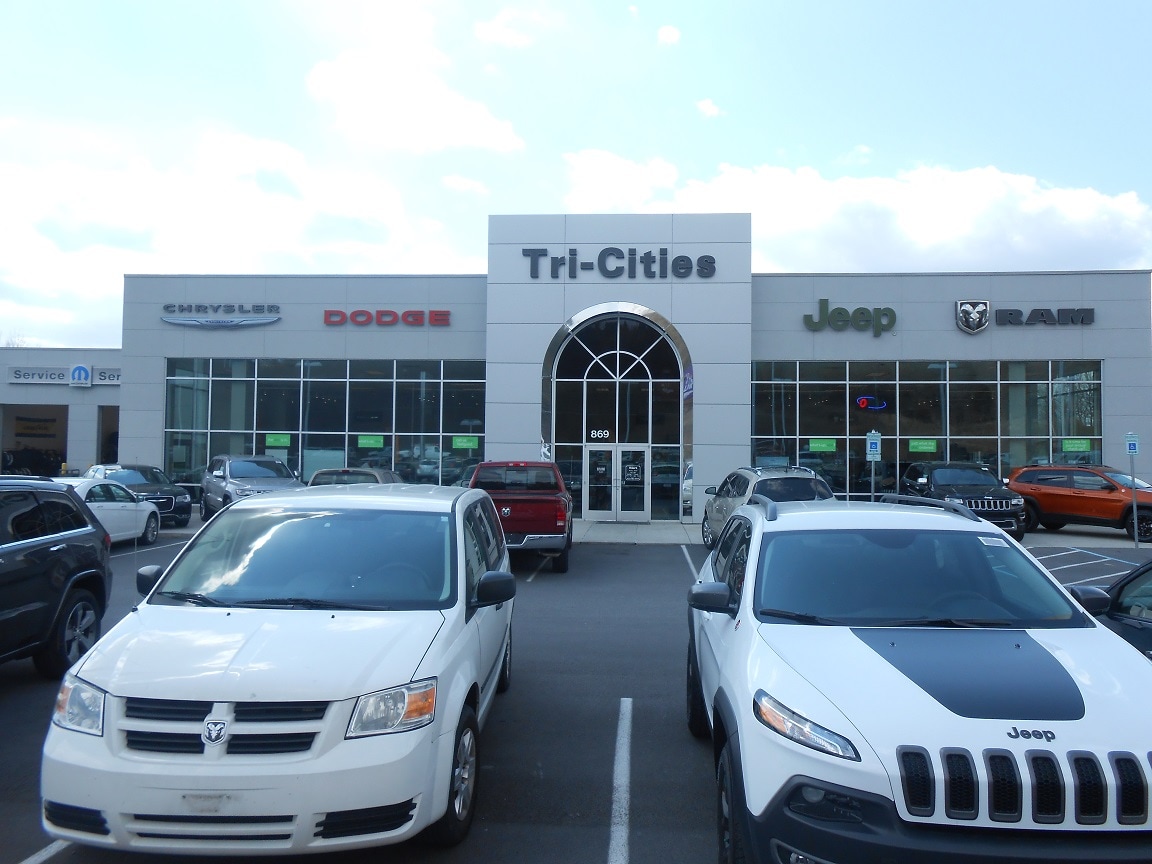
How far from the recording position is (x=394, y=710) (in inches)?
157

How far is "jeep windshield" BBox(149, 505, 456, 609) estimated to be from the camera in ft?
16.3

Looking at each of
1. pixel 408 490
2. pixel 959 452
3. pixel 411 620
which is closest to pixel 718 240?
pixel 959 452

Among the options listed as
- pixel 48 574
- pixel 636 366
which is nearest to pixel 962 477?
→ pixel 636 366

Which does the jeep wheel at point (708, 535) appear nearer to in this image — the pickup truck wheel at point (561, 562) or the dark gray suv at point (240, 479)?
the pickup truck wheel at point (561, 562)

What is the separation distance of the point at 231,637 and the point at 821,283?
80.0ft

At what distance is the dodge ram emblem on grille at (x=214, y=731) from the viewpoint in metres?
3.75

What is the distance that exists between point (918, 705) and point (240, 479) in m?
20.8

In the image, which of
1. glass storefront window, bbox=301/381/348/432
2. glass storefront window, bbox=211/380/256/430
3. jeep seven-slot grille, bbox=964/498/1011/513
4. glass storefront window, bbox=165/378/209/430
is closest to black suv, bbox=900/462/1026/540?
jeep seven-slot grille, bbox=964/498/1011/513

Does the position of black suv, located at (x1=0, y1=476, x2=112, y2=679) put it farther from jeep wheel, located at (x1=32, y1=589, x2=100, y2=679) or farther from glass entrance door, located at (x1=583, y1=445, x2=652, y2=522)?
glass entrance door, located at (x1=583, y1=445, x2=652, y2=522)

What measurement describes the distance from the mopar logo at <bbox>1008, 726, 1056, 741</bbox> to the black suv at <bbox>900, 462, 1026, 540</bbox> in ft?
52.3

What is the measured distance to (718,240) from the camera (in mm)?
24922

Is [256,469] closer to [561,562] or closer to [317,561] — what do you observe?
[561,562]

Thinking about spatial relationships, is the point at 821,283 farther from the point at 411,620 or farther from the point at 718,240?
the point at 411,620

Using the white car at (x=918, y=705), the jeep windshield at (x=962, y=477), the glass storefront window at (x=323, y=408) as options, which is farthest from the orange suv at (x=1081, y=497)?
the glass storefront window at (x=323, y=408)
